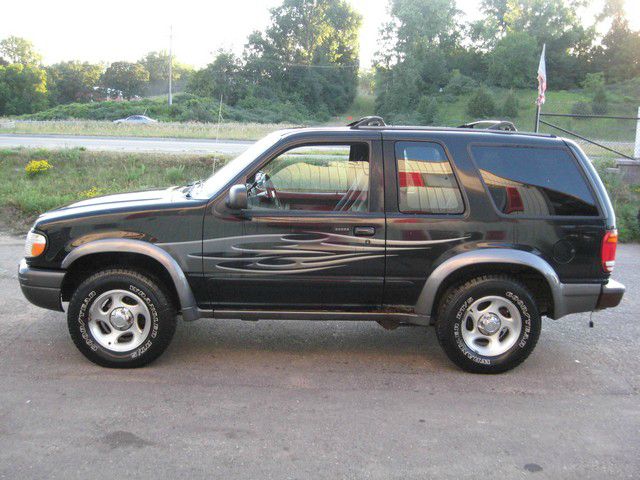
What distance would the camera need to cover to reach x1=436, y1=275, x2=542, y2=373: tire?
469 centimetres

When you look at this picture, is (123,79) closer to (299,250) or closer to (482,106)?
(482,106)

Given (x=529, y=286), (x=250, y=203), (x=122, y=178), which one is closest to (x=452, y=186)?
(x=529, y=286)

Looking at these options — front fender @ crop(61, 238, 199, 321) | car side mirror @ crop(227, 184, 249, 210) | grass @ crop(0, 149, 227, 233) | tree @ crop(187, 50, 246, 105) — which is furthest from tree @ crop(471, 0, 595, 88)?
front fender @ crop(61, 238, 199, 321)

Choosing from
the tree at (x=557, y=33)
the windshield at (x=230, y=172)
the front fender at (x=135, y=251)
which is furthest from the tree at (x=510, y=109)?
the front fender at (x=135, y=251)

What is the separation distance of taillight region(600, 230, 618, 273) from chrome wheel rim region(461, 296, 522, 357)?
0.77 m

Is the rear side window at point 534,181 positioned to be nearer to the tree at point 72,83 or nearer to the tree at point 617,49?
the tree at point 617,49

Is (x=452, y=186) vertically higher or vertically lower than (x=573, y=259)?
higher

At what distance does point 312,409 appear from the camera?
13.5 feet

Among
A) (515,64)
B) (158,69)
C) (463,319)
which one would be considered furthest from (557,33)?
(463,319)

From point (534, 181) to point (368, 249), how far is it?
140cm

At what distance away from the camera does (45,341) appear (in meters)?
5.27

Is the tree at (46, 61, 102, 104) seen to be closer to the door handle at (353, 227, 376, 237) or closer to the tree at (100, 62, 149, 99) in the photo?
the tree at (100, 62, 149, 99)

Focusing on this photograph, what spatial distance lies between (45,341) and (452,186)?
367 centimetres

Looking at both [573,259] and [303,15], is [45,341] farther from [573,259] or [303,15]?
[303,15]
